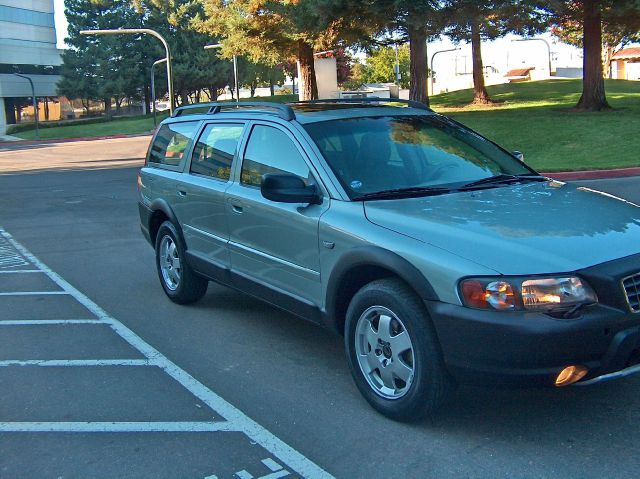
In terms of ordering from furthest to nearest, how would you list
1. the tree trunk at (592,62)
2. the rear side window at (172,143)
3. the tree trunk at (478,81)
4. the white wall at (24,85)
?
the white wall at (24,85), the tree trunk at (478,81), the tree trunk at (592,62), the rear side window at (172,143)

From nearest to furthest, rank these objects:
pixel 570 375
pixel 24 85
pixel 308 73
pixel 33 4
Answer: pixel 570 375 < pixel 308 73 < pixel 24 85 < pixel 33 4

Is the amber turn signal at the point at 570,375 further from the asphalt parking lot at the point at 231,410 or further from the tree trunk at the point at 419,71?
the tree trunk at the point at 419,71

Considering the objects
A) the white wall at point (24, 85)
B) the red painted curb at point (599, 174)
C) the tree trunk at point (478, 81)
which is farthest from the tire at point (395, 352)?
the white wall at point (24, 85)

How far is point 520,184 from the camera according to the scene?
474cm

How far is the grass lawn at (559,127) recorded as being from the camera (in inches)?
674

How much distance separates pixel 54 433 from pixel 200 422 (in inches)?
32.6

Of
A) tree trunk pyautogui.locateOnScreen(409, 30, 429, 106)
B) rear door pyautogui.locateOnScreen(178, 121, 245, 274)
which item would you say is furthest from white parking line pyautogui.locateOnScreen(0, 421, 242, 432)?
tree trunk pyautogui.locateOnScreen(409, 30, 429, 106)

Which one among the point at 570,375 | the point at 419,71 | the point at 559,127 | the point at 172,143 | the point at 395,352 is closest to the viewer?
the point at 570,375

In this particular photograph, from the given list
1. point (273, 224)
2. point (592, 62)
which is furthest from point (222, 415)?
point (592, 62)

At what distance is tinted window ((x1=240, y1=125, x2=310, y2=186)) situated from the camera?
4.88 metres

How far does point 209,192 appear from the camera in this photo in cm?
574

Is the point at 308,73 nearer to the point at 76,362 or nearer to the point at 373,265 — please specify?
the point at 76,362

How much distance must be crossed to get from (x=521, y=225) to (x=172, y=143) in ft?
13.1

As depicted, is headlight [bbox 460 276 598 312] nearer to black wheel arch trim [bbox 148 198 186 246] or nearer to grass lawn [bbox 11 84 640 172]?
black wheel arch trim [bbox 148 198 186 246]
